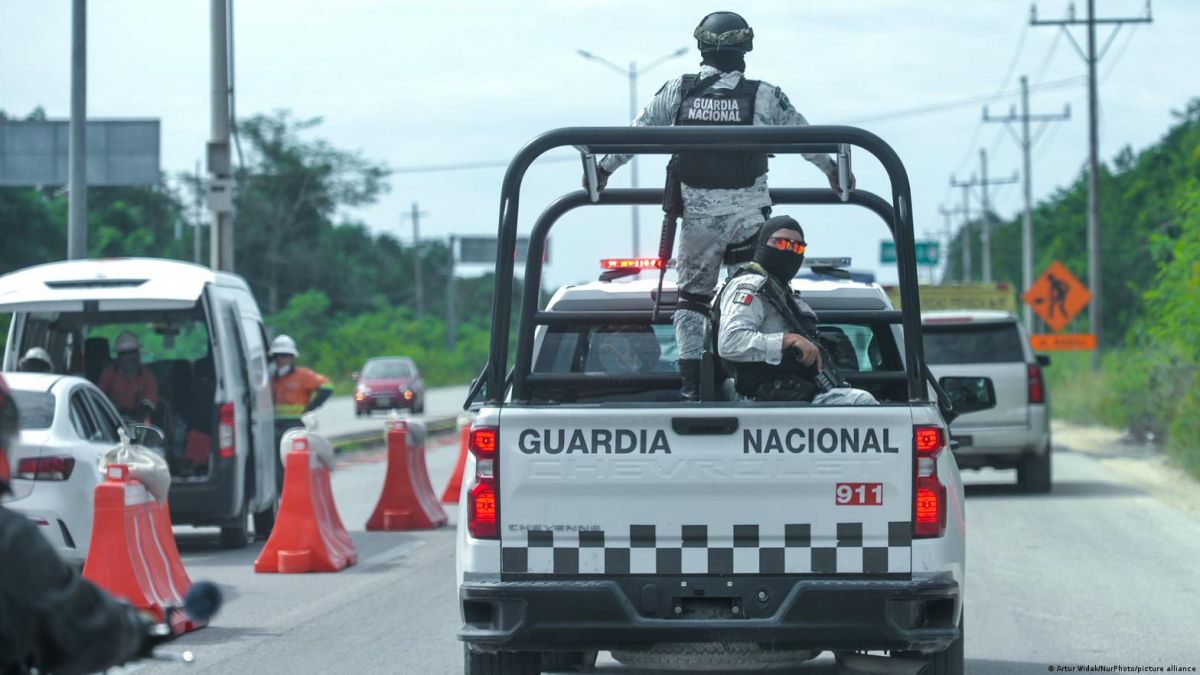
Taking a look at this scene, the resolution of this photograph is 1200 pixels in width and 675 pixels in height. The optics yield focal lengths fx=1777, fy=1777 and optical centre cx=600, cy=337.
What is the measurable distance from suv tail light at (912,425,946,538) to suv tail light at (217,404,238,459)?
8.58 meters

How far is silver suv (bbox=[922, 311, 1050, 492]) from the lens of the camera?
58.8 ft

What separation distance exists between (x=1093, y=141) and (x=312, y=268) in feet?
163

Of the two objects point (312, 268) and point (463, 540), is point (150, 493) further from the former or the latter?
point (312, 268)

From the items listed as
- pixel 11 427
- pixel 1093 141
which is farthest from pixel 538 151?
pixel 1093 141

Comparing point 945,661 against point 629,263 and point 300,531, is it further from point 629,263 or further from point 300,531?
point 300,531

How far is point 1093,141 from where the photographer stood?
38906mm

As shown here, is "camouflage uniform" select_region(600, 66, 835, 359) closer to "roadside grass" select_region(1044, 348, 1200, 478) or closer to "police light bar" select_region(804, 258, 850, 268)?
"police light bar" select_region(804, 258, 850, 268)

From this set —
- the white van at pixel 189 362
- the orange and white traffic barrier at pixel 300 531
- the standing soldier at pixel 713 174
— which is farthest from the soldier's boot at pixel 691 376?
the white van at pixel 189 362

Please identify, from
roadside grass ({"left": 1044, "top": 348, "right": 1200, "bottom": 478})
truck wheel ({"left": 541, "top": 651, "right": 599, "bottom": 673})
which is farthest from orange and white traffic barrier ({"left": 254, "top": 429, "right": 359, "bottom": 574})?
roadside grass ({"left": 1044, "top": 348, "right": 1200, "bottom": 478})

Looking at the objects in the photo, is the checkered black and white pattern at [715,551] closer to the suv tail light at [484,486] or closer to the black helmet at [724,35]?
the suv tail light at [484,486]

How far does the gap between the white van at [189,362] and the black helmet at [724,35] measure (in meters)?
6.94

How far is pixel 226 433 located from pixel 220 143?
8.78 meters

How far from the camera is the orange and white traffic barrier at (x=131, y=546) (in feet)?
29.9

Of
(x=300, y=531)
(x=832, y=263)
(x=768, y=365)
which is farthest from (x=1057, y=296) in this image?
(x=768, y=365)
